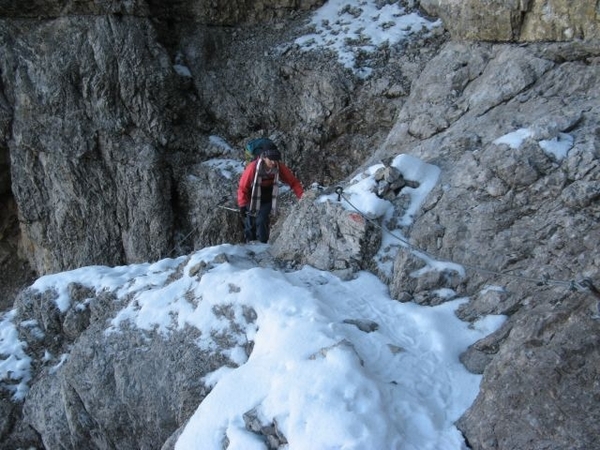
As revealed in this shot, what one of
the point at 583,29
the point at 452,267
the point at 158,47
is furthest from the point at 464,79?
the point at 158,47

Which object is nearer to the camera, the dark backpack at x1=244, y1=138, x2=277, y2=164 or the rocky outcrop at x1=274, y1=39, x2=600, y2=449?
the rocky outcrop at x1=274, y1=39, x2=600, y2=449

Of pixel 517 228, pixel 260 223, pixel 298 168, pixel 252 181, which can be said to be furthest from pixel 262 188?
pixel 298 168

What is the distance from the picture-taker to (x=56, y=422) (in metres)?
6.41

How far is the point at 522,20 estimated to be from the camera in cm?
772

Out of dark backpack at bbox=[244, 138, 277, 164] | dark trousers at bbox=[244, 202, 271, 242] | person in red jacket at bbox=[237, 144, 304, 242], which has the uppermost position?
dark backpack at bbox=[244, 138, 277, 164]

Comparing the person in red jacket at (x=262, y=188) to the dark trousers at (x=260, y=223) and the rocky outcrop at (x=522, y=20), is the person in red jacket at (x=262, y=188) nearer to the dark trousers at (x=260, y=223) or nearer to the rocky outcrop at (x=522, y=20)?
the dark trousers at (x=260, y=223)

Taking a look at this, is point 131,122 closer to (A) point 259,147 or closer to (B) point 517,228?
(A) point 259,147

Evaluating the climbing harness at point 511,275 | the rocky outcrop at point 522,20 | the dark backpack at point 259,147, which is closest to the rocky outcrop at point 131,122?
the rocky outcrop at point 522,20

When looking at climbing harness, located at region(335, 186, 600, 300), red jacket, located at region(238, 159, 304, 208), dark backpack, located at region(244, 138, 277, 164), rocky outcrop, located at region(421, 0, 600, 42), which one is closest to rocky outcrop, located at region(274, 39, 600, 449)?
climbing harness, located at region(335, 186, 600, 300)

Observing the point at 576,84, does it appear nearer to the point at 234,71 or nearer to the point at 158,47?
the point at 234,71

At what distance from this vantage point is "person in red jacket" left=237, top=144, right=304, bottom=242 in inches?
321

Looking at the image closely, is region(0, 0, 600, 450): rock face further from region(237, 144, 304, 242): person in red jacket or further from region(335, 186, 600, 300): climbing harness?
region(237, 144, 304, 242): person in red jacket

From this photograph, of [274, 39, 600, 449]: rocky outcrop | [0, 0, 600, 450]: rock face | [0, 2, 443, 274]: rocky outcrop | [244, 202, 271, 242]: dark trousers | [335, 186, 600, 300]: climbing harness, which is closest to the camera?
[274, 39, 600, 449]: rocky outcrop

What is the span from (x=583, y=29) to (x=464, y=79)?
180cm
